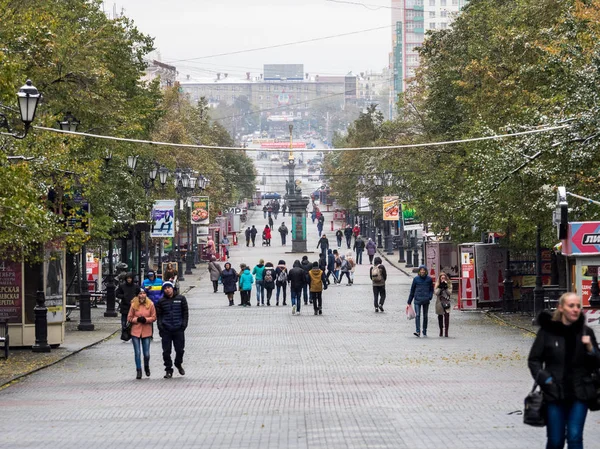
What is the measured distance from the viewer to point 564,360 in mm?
9672

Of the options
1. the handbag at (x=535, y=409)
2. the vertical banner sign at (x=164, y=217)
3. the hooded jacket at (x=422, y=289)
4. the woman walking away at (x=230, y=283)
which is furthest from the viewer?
the vertical banner sign at (x=164, y=217)

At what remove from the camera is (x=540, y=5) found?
3612 centimetres

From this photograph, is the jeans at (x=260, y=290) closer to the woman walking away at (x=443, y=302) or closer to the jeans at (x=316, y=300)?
the jeans at (x=316, y=300)

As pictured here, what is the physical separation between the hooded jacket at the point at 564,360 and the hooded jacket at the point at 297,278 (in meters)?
27.0

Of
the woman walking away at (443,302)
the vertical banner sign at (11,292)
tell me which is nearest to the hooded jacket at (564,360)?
the vertical banner sign at (11,292)

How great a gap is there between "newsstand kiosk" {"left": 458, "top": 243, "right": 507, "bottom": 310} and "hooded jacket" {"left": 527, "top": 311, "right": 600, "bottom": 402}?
87.8 ft

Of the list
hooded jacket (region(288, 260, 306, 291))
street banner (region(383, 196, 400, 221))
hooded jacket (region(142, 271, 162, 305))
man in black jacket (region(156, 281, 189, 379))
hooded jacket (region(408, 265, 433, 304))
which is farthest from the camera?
street banner (region(383, 196, 400, 221))

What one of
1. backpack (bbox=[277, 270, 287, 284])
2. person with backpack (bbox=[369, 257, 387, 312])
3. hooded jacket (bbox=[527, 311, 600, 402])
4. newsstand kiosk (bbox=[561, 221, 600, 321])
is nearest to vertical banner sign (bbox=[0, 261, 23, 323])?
newsstand kiosk (bbox=[561, 221, 600, 321])

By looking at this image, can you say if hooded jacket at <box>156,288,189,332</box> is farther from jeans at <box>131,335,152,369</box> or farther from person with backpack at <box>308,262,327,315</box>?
person with backpack at <box>308,262,327,315</box>

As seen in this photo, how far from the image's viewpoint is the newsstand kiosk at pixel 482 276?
1441 inches

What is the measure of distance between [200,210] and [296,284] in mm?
26712

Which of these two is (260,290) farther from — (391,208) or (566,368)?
(566,368)

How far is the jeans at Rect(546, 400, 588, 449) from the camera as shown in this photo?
959cm

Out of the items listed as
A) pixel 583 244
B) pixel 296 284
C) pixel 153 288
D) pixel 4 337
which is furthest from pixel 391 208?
pixel 583 244
